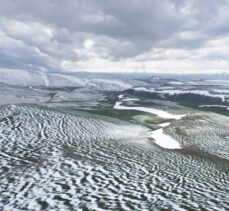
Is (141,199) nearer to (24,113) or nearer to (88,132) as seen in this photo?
(88,132)

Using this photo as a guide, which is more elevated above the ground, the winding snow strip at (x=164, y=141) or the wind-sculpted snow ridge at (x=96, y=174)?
the wind-sculpted snow ridge at (x=96, y=174)

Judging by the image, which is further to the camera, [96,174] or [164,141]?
[164,141]

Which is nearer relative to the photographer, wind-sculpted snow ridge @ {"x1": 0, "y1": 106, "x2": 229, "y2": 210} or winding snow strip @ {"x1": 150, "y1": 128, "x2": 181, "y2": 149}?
wind-sculpted snow ridge @ {"x1": 0, "y1": 106, "x2": 229, "y2": 210}

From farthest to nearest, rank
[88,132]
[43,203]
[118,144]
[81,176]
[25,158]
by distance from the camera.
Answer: [88,132]
[118,144]
[25,158]
[81,176]
[43,203]

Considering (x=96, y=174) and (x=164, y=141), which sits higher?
(x=96, y=174)

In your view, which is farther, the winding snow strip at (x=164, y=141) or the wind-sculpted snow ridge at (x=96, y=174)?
the winding snow strip at (x=164, y=141)

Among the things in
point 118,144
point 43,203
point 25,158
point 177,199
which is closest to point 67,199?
point 43,203

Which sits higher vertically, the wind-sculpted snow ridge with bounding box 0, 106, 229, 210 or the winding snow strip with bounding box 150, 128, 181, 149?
the wind-sculpted snow ridge with bounding box 0, 106, 229, 210

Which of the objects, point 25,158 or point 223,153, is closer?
point 25,158
